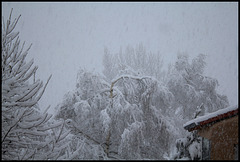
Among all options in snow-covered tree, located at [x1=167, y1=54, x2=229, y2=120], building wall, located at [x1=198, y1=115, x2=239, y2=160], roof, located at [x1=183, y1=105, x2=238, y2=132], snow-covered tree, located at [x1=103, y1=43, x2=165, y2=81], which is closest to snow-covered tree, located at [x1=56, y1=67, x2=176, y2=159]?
roof, located at [x1=183, y1=105, x2=238, y2=132]

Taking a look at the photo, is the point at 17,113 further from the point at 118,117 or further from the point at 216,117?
the point at 118,117

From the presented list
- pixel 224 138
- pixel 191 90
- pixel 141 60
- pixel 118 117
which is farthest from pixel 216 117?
pixel 141 60

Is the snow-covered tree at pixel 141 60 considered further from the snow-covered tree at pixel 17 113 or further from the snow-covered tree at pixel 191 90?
the snow-covered tree at pixel 17 113

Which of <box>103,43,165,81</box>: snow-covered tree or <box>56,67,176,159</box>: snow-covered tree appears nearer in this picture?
<box>56,67,176,159</box>: snow-covered tree

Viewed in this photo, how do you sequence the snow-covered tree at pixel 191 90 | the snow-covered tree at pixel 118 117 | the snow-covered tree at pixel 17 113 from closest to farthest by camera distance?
1. the snow-covered tree at pixel 17 113
2. the snow-covered tree at pixel 118 117
3. the snow-covered tree at pixel 191 90

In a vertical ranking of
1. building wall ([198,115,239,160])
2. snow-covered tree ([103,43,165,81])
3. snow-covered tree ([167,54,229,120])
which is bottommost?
building wall ([198,115,239,160])

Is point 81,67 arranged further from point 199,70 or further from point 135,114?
point 199,70

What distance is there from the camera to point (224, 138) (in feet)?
11.9

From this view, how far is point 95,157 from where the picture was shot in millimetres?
6129

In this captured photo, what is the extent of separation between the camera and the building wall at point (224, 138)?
3.59 m

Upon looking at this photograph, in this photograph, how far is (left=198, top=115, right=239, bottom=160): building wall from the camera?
11.8 feet

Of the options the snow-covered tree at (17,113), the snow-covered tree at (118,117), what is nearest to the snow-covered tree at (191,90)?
the snow-covered tree at (118,117)

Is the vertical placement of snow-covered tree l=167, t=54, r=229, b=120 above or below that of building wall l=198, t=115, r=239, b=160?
above

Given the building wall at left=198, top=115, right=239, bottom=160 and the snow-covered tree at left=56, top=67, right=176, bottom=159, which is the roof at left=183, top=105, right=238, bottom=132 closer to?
the building wall at left=198, top=115, right=239, bottom=160
